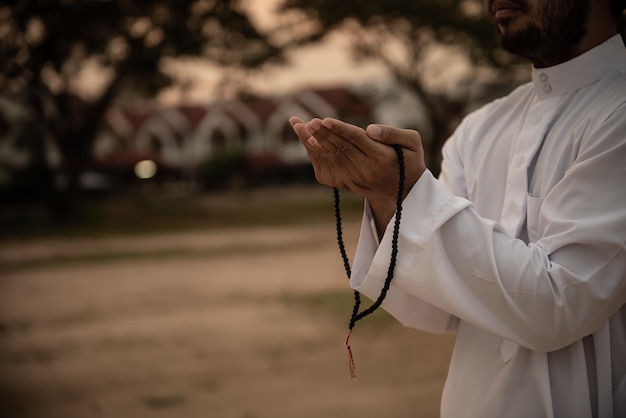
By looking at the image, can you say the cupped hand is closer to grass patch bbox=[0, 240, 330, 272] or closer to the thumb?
the thumb

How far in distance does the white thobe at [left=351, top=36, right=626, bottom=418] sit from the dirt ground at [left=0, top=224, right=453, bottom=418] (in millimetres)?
3038

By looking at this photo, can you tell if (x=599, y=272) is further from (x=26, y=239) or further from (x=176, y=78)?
(x=176, y=78)

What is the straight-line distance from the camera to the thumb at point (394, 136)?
4.17 feet

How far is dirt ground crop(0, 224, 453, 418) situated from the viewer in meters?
4.84

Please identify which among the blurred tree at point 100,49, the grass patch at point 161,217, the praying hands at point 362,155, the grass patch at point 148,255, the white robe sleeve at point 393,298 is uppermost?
the praying hands at point 362,155

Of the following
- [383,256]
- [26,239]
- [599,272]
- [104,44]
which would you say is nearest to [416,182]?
[383,256]

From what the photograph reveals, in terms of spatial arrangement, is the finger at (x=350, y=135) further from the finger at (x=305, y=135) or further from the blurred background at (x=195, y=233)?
the blurred background at (x=195, y=233)

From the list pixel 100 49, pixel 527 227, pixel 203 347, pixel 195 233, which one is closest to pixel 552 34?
pixel 527 227

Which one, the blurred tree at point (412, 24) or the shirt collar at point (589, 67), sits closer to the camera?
the shirt collar at point (589, 67)

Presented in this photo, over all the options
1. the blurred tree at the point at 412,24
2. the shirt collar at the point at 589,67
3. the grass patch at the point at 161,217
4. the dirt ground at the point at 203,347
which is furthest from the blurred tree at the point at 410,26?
the shirt collar at the point at 589,67

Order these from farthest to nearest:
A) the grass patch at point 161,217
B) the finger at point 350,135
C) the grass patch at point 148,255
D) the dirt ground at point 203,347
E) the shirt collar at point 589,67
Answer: the grass patch at point 161,217, the grass patch at point 148,255, the dirt ground at point 203,347, the shirt collar at point 589,67, the finger at point 350,135

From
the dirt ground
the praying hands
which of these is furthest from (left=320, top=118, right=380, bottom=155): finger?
the dirt ground

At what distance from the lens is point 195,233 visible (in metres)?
18.4

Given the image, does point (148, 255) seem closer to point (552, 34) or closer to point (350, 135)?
point (552, 34)
